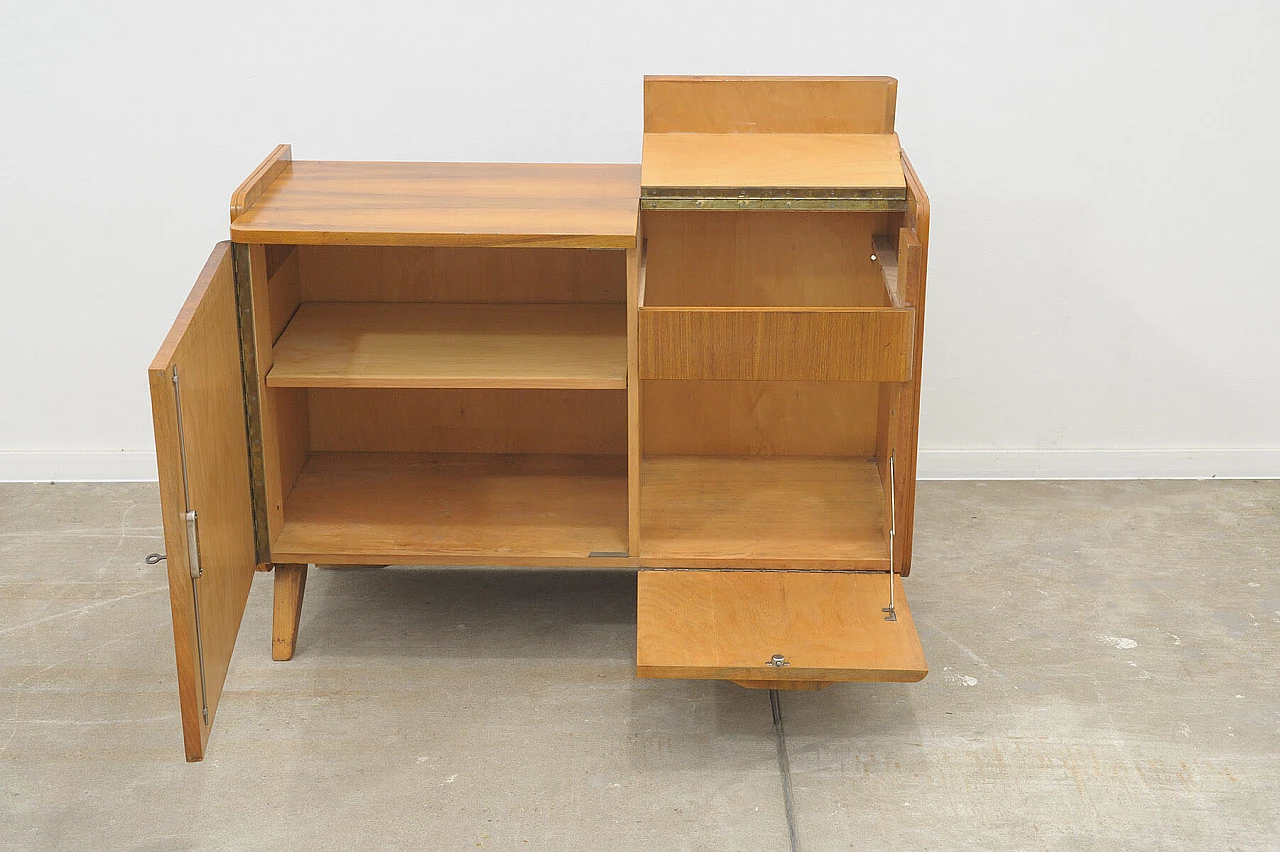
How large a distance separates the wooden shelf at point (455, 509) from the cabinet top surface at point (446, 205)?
602mm

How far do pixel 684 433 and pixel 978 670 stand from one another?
83cm

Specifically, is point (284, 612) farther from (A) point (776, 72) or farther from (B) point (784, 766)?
(A) point (776, 72)

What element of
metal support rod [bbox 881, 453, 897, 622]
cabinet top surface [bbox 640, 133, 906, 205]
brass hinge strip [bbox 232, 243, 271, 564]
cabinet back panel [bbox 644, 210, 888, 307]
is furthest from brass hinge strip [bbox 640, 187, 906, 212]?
brass hinge strip [bbox 232, 243, 271, 564]

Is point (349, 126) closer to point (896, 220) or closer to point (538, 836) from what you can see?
point (896, 220)

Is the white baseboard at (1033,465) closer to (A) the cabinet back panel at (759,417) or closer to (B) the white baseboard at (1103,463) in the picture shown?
(B) the white baseboard at (1103,463)

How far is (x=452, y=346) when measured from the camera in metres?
2.59

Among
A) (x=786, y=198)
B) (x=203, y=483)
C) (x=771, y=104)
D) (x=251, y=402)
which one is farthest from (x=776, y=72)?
(x=203, y=483)

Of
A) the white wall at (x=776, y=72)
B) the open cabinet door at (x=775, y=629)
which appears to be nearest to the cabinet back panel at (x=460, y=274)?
the white wall at (x=776, y=72)

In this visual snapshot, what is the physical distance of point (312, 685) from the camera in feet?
8.34

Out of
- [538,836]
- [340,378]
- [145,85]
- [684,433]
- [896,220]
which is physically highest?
[145,85]

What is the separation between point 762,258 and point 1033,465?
3.62ft

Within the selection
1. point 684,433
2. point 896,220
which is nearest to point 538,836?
point 684,433

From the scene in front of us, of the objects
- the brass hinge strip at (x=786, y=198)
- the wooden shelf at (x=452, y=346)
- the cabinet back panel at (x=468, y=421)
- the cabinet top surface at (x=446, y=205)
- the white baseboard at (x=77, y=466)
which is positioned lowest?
the white baseboard at (x=77, y=466)

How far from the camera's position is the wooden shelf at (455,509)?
2.53m
